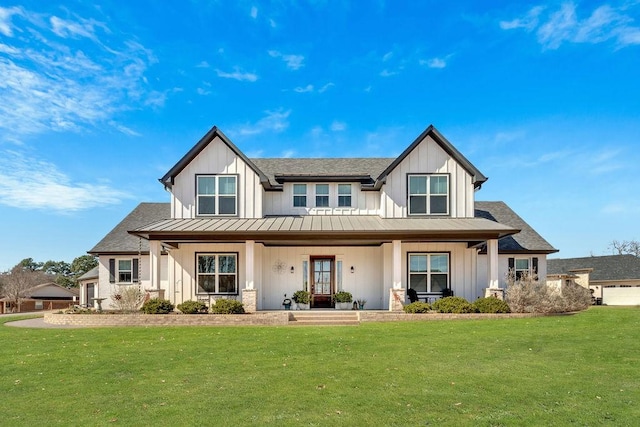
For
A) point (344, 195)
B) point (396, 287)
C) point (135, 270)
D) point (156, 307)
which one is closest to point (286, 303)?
point (396, 287)

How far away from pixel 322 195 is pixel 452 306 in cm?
836

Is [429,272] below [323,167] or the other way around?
below

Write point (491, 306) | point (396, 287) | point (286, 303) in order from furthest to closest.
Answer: point (286, 303), point (396, 287), point (491, 306)

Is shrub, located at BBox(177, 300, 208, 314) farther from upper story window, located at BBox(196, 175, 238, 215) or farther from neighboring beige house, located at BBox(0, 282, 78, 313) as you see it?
neighboring beige house, located at BBox(0, 282, 78, 313)

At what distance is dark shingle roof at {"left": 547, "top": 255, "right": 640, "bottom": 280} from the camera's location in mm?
36125

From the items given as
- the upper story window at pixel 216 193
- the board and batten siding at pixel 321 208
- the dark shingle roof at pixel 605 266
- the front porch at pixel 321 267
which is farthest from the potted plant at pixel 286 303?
the dark shingle roof at pixel 605 266

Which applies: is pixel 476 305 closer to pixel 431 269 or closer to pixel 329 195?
pixel 431 269

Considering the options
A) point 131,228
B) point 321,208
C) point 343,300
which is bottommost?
point 343,300

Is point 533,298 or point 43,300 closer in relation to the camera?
point 533,298

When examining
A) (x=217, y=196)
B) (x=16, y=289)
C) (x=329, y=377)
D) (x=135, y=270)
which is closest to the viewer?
(x=329, y=377)

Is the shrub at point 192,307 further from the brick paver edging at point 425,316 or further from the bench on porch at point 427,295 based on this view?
the bench on porch at point 427,295

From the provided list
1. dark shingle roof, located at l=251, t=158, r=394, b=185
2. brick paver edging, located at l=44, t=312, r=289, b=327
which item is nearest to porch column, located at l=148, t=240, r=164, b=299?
brick paver edging, located at l=44, t=312, r=289, b=327

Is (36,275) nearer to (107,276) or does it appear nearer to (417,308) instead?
(107,276)

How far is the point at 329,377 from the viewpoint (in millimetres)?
8562
